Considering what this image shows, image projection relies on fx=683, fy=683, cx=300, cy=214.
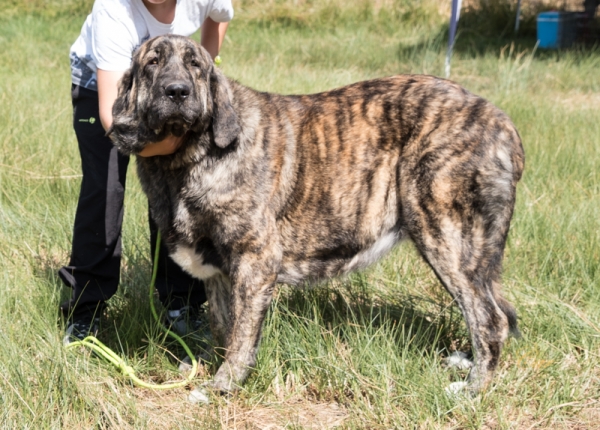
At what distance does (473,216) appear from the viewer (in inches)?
122

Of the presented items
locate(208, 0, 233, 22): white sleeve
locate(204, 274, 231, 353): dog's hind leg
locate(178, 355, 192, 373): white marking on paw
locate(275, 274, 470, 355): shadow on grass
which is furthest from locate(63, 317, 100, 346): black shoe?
locate(208, 0, 233, 22): white sleeve

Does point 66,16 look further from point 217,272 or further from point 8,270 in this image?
point 217,272

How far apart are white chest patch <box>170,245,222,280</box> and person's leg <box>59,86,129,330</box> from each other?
548 mm

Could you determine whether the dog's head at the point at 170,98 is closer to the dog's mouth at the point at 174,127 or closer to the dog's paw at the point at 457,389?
the dog's mouth at the point at 174,127

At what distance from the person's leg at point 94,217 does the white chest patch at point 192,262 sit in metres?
0.55

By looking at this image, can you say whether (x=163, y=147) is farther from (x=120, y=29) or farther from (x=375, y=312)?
(x=375, y=312)

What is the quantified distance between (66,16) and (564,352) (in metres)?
12.5

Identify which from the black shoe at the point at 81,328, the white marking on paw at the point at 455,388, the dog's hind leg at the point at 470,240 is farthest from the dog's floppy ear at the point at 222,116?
the white marking on paw at the point at 455,388

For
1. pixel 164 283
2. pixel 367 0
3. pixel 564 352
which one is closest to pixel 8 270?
pixel 164 283

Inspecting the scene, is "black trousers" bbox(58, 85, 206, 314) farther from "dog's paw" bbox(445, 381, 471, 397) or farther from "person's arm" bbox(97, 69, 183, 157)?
"dog's paw" bbox(445, 381, 471, 397)

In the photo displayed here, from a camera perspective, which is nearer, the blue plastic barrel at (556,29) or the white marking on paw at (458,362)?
the white marking on paw at (458,362)

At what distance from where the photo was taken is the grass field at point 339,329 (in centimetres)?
287

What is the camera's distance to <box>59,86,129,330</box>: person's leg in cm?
344

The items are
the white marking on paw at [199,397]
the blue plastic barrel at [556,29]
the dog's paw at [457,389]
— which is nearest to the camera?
the dog's paw at [457,389]
